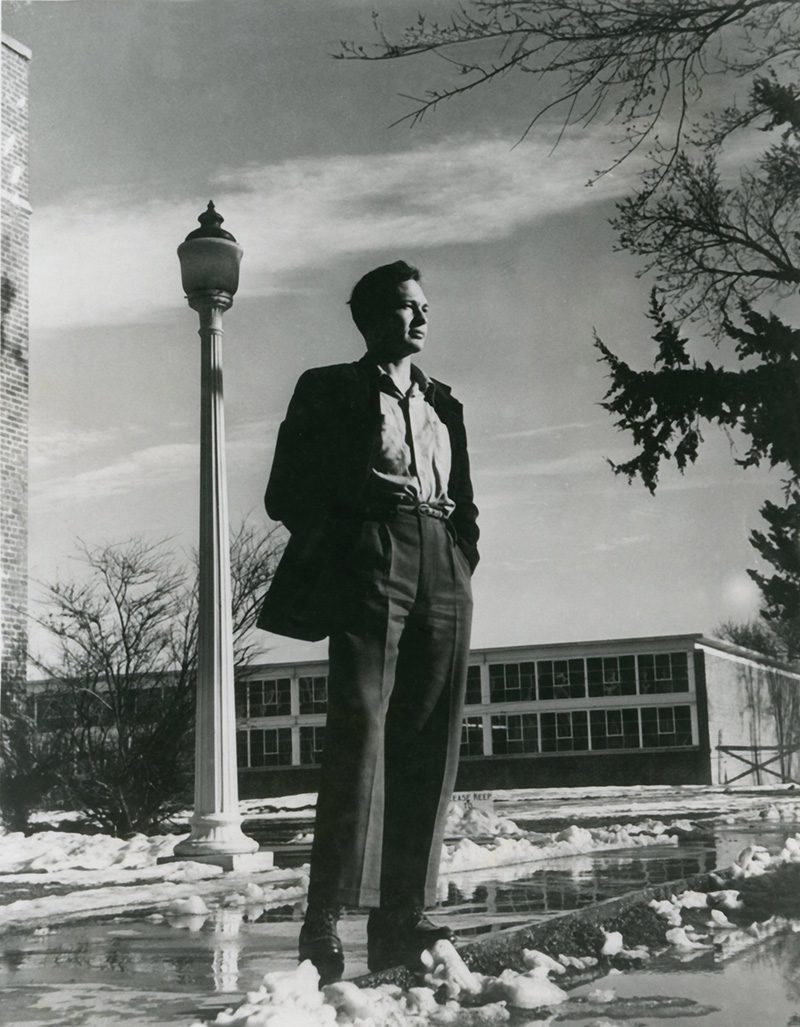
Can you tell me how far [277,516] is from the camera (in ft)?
9.70

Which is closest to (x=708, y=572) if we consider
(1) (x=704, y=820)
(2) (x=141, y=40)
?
(2) (x=141, y=40)

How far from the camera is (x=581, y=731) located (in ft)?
61.0

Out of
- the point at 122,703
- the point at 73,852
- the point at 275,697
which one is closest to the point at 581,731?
the point at 275,697

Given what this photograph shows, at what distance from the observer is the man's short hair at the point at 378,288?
10.0 feet

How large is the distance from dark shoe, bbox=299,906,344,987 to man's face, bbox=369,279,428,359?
138 centimetres

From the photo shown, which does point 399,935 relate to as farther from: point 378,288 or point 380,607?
point 378,288

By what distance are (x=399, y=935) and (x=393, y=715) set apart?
52cm

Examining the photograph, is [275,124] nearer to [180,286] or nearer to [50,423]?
[180,286]

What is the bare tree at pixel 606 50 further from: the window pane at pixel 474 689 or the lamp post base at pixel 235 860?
the window pane at pixel 474 689

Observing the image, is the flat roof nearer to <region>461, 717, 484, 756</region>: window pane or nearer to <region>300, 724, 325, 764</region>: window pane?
<region>300, 724, 325, 764</region>: window pane

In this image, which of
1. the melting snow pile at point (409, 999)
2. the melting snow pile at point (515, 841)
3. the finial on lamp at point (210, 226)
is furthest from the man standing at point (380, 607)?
the melting snow pile at point (515, 841)

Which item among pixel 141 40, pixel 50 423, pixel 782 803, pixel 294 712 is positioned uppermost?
pixel 141 40

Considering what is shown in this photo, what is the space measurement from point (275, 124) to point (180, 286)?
870 millimetres

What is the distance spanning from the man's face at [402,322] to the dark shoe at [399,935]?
1.40m
